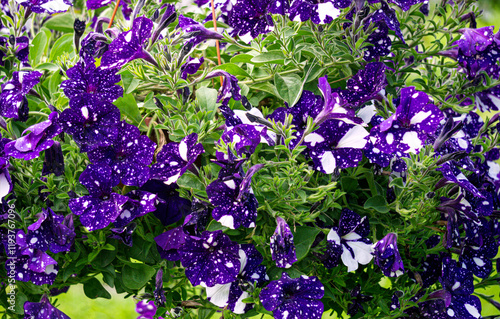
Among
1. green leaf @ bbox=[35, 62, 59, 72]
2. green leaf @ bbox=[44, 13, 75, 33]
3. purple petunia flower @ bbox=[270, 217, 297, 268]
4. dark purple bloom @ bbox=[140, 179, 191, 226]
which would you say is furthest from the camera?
green leaf @ bbox=[44, 13, 75, 33]

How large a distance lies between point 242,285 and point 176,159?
9.1 inches

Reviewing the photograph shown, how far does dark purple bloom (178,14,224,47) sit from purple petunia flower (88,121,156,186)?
0.58 feet

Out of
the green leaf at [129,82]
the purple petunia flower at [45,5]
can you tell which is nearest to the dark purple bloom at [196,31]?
the green leaf at [129,82]

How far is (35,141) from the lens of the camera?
2.15ft

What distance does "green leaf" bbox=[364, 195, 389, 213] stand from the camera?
0.75 metres

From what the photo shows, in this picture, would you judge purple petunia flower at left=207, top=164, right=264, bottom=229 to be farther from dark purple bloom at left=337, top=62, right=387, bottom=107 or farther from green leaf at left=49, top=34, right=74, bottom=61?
green leaf at left=49, top=34, right=74, bottom=61

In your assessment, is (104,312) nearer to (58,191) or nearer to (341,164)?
(58,191)

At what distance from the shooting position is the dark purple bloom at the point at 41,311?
0.73 m

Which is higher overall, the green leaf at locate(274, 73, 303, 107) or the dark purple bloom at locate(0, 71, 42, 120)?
the green leaf at locate(274, 73, 303, 107)

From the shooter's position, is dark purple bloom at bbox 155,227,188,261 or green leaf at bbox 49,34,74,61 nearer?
dark purple bloom at bbox 155,227,188,261

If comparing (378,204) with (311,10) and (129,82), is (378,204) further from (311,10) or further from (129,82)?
(129,82)

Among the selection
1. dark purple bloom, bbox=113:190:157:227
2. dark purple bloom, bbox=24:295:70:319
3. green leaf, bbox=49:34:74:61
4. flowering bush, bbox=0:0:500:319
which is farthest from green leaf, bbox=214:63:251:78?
dark purple bloom, bbox=24:295:70:319

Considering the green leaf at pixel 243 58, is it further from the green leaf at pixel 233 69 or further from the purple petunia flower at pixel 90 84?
the purple petunia flower at pixel 90 84

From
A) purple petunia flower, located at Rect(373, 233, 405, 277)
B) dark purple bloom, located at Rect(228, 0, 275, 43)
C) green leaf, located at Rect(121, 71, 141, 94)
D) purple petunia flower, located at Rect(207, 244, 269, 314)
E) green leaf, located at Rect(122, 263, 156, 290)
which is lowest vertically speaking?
green leaf, located at Rect(122, 263, 156, 290)
